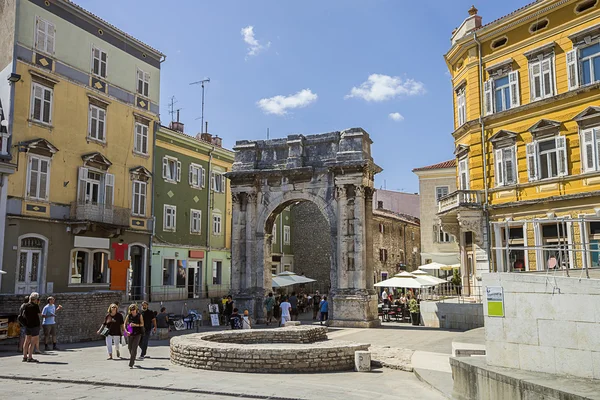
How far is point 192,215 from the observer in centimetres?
3812

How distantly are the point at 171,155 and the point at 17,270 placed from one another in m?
13.7

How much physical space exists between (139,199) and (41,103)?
8.52 metres

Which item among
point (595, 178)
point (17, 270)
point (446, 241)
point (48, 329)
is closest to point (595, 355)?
point (595, 178)

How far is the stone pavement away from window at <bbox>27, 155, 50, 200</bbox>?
12679 mm

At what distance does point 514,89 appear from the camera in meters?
24.6

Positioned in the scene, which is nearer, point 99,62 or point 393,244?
point 99,62

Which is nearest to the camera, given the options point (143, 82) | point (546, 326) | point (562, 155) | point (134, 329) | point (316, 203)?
point (546, 326)

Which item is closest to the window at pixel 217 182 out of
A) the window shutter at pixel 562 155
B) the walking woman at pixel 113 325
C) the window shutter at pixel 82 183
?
the window shutter at pixel 82 183

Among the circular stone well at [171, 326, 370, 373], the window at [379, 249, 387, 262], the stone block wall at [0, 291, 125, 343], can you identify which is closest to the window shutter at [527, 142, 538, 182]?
the circular stone well at [171, 326, 370, 373]

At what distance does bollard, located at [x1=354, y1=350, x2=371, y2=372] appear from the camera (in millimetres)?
14078

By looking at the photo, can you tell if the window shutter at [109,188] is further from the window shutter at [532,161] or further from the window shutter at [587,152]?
the window shutter at [587,152]

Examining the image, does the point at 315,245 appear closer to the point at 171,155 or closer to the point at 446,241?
the point at 446,241

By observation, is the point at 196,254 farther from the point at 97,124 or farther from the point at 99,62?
the point at 99,62

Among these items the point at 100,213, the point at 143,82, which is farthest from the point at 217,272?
the point at 143,82
